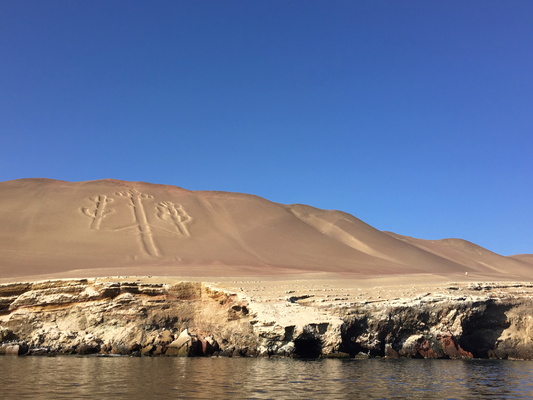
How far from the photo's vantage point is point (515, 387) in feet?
37.0

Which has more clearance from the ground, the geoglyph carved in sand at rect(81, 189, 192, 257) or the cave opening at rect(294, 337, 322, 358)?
the geoglyph carved in sand at rect(81, 189, 192, 257)

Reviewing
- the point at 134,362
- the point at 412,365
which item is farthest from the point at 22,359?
the point at 412,365

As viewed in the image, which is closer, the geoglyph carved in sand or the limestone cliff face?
the limestone cliff face

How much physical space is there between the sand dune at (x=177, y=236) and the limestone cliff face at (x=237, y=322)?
34.7 ft

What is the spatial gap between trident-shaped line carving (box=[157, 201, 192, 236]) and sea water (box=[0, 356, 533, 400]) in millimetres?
34394

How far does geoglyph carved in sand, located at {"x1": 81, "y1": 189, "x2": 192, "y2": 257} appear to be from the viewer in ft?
151

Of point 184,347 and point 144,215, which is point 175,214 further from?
point 184,347

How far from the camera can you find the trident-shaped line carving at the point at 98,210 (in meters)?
48.5

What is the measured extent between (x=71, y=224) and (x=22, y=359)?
33066 millimetres

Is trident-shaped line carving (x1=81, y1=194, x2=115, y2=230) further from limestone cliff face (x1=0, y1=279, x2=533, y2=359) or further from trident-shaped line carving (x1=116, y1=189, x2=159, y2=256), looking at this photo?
limestone cliff face (x1=0, y1=279, x2=533, y2=359)

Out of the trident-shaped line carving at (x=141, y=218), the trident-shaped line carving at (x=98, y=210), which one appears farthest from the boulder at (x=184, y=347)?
the trident-shaped line carving at (x=98, y=210)

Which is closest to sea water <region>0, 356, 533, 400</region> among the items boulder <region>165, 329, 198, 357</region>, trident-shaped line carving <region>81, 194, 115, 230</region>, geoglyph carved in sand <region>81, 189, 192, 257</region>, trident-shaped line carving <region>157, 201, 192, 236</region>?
boulder <region>165, 329, 198, 357</region>

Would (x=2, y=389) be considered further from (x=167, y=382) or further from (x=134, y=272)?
(x=134, y=272)

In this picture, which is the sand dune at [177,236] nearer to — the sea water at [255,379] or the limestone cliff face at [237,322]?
the limestone cliff face at [237,322]
